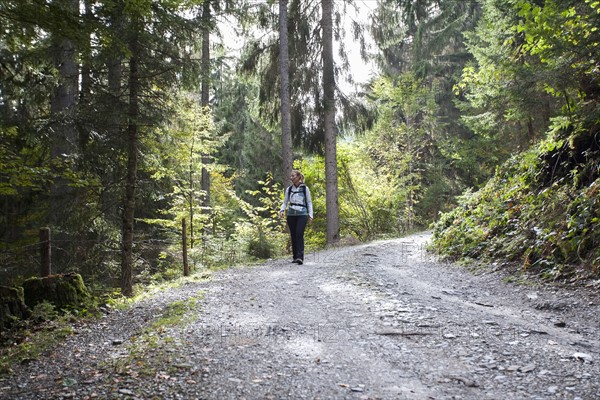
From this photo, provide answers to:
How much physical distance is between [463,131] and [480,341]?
22883 mm

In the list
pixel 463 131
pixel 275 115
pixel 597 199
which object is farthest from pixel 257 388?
pixel 463 131

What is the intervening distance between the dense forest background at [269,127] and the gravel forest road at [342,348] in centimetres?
187

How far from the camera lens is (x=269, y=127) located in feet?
57.9

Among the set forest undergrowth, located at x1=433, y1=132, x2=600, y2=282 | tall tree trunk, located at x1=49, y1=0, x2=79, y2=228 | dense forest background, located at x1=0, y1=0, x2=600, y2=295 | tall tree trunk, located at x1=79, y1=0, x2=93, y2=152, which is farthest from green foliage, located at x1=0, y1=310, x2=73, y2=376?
forest undergrowth, located at x1=433, y1=132, x2=600, y2=282

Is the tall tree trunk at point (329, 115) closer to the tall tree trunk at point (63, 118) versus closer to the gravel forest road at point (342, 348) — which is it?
the tall tree trunk at point (63, 118)

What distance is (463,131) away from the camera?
82.0 ft

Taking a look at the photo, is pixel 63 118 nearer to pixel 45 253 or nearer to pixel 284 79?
pixel 45 253

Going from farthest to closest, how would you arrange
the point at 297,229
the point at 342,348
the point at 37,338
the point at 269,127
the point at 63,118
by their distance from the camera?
the point at 269,127 → the point at 297,229 → the point at 63,118 → the point at 37,338 → the point at 342,348

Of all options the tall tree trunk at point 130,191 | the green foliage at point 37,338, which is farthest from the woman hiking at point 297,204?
the green foliage at point 37,338

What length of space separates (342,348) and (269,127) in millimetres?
14366

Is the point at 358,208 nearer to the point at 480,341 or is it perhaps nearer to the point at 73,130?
the point at 73,130

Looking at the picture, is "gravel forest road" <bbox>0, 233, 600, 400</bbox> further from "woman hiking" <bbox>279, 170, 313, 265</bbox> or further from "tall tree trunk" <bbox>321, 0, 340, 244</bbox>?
"tall tree trunk" <bbox>321, 0, 340, 244</bbox>

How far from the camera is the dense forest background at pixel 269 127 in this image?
686cm

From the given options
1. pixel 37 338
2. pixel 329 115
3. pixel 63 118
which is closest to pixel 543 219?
pixel 37 338
